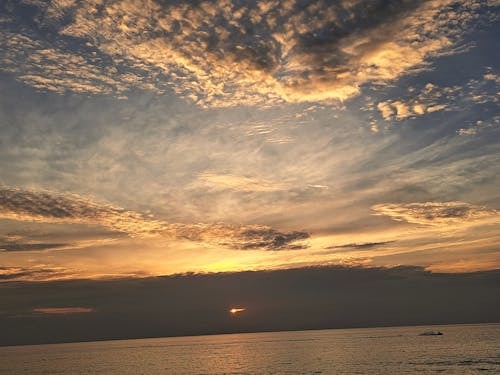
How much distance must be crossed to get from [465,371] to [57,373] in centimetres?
15993

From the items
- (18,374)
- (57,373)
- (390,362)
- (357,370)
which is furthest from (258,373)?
(18,374)

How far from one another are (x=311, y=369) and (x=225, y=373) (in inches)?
1177

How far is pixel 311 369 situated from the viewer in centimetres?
14850

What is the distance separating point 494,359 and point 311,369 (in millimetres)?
66455

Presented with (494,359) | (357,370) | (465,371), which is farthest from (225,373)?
(494,359)

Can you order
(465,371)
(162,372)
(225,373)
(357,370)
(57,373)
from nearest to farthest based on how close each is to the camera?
(465,371) → (357,370) → (225,373) → (162,372) → (57,373)

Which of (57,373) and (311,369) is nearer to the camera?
(311,369)

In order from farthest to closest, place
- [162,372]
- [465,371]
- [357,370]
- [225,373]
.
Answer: [162,372] → [225,373] → [357,370] → [465,371]

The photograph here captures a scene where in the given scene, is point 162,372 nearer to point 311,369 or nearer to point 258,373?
point 258,373

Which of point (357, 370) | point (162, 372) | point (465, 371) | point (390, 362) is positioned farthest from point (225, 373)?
point (465, 371)

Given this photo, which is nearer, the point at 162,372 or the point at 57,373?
the point at 162,372

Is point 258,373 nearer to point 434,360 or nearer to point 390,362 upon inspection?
point 390,362

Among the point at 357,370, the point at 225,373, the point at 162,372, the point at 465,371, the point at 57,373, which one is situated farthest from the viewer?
the point at 57,373

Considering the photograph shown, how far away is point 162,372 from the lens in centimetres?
16888
